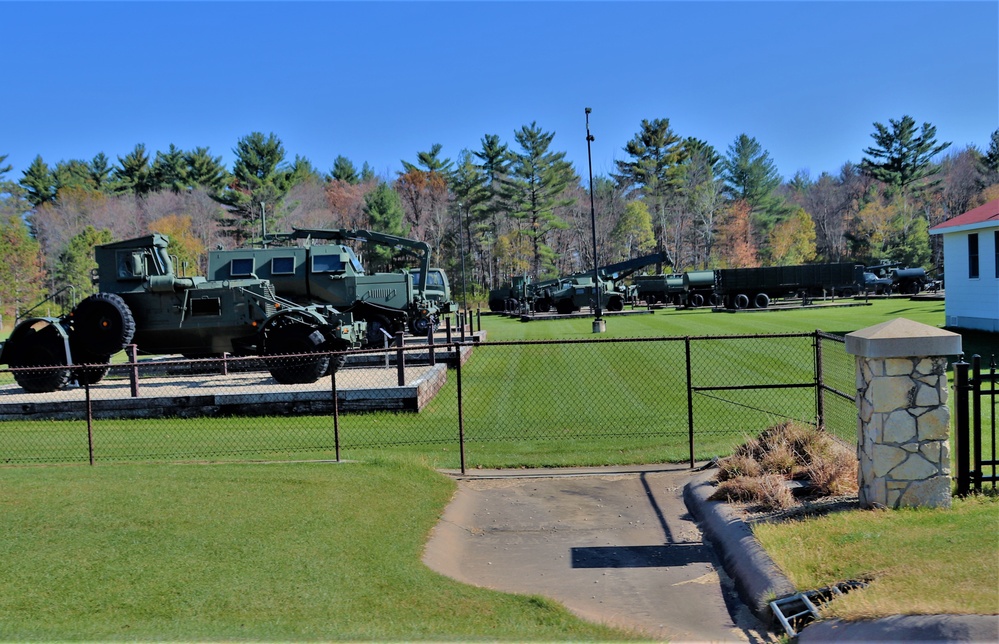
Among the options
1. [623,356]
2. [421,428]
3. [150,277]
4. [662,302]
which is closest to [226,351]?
[150,277]

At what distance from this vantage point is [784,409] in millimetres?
12234

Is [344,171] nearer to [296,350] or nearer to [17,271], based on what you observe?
[17,271]

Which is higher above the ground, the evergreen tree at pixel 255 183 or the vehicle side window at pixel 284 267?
the evergreen tree at pixel 255 183

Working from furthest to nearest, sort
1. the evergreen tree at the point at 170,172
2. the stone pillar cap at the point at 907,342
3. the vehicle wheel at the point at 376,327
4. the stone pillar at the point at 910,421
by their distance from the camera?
the evergreen tree at the point at 170,172, the vehicle wheel at the point at 376,327, the stone pillar at the point at 910,421, the stone pillar cap at the point at 907,342

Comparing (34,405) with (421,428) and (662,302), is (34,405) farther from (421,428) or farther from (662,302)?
(662,302)

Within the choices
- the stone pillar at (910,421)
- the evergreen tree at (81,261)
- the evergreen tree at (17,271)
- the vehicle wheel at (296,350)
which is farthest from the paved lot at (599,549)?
the evergreen tree at (17,271)

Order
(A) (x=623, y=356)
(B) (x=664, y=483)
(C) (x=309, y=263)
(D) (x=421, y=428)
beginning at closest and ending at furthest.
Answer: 1. (B) (x=664, y=483)
2. (D) (x=421, y=428)
3. (A) (x=623, y=356)
4. (C) (x=309, y=263)

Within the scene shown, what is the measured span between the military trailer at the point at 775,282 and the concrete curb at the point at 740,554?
34699 millimetres

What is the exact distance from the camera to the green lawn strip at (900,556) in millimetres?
4457

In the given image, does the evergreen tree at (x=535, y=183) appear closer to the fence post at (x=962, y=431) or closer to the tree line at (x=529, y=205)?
the tree line at (x=529, y=205)

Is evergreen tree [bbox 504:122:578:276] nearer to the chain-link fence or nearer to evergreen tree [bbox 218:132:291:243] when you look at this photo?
evergreen tree [bbox 218:132:291:243]

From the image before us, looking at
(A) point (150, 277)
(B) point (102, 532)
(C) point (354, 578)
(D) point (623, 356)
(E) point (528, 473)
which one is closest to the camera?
(C) point (354, 578)

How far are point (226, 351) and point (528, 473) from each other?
389 inches

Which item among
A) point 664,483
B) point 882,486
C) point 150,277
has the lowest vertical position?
point 664,483
